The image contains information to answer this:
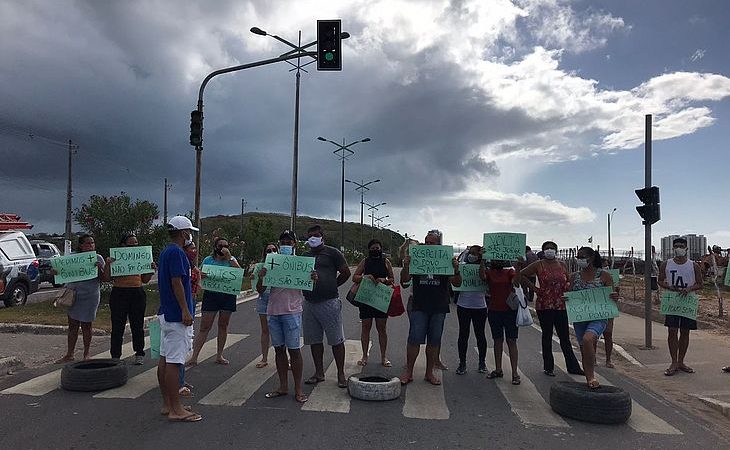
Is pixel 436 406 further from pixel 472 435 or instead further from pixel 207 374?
pixel 207 374

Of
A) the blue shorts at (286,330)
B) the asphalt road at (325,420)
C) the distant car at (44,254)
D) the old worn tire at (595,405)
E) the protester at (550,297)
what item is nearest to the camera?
the asphalt road at (325,420)

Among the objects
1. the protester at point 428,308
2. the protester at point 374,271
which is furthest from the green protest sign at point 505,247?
the protester at point 374,271

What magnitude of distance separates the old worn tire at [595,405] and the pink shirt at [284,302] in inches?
124

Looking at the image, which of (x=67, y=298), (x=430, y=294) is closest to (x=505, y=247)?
(x=430, y=294)

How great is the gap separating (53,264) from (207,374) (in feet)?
8.82

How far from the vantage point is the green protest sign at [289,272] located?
6742mm

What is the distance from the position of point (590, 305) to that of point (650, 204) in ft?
16.1

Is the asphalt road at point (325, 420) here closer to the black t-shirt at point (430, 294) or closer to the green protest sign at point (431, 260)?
the black t-shirt at point (430, 294)

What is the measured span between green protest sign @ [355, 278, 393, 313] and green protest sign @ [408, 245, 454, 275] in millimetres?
658

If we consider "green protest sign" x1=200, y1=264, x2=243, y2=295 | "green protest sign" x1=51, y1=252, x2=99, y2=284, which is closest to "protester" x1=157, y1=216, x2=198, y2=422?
"green protest sign" x1=200, y1=264, x2=243, y2=295

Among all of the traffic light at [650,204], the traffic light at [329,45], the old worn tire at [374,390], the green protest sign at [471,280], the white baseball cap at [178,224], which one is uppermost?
the traffic light at [329,45]

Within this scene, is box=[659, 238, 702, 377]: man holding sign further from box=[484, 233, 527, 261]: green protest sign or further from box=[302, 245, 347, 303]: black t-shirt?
box=[302, 245, 347, 303]: black t-shirt

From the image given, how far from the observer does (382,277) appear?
317 inches

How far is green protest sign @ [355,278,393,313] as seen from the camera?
7879mm
